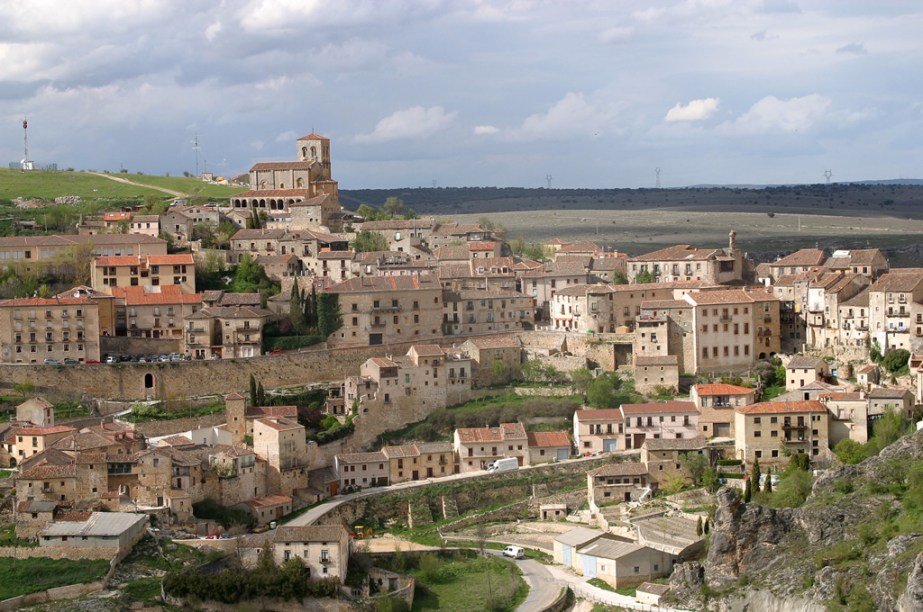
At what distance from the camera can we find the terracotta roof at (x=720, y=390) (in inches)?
2603

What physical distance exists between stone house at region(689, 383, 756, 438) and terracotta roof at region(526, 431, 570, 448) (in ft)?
18.4

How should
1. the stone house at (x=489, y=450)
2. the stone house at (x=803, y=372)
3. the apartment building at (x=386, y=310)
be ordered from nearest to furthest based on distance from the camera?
the stone house at (x=489, y=450) < the stone house at (x=803, y=372) < the apartment building at (x=386, y=310)

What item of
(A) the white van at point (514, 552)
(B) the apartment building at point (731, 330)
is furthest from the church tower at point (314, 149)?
(A) the white van at point (514, 552)

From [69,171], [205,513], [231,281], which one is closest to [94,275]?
[231,281]

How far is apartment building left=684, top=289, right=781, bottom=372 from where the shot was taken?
70.9m

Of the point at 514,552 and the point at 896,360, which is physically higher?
the point at 896,360

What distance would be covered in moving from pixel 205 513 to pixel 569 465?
49.7 ft

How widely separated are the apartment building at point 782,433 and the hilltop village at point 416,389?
0.29 feet

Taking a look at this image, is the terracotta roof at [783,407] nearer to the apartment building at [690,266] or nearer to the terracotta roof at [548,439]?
the terracotta roof at [548,439]

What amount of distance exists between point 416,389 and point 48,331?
16.1m

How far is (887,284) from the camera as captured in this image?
69750 millimetres

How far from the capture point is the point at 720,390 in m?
66.4

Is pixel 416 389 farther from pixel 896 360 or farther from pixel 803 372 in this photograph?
pixel 896 360

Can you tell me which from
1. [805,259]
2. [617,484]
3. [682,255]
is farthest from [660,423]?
[805,259]
